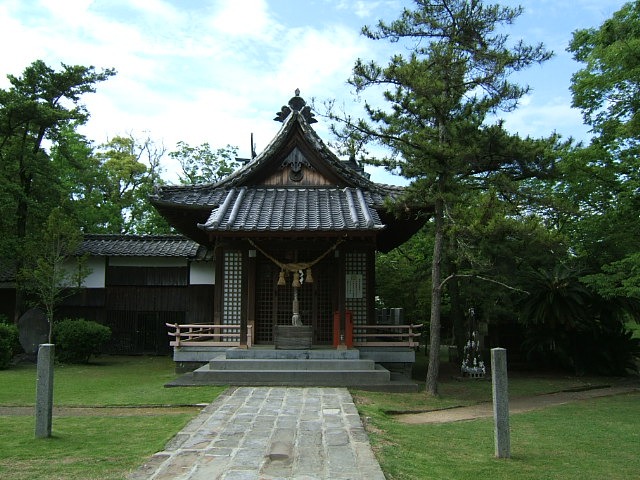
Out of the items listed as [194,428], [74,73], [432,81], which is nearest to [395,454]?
[194,428]

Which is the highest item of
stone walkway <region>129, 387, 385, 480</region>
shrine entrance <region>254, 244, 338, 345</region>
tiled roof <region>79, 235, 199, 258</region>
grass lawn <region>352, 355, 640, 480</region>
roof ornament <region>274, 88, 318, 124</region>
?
roof ornament <region>274, 88, 318, 124</region>

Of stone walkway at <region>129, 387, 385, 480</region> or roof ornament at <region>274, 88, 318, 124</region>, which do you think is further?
roof ornament at <region>274, 88, 318, 124</region>

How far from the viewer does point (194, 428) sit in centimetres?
754

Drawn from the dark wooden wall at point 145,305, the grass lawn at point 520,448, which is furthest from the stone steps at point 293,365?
the dark wooden wall at point 145,305

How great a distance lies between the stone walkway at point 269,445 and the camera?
5590 mm

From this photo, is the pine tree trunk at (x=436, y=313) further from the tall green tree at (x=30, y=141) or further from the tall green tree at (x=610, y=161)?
the tall green tree at (x=30, y=141)

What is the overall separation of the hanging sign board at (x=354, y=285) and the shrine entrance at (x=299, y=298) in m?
0.46

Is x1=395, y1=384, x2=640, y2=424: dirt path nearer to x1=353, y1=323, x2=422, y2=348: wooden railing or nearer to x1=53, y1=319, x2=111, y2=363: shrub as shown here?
x1=353, y1=323, x2=422, y2=348: wooden railing

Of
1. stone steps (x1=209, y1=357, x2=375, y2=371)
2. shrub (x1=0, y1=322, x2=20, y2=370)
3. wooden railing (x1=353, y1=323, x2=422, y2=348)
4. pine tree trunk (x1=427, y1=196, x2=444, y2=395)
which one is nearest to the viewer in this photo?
pine tree trunk (x1=427, y1=196, x2=444, y2=395)

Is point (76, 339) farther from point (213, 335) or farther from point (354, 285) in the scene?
point (354, 285)

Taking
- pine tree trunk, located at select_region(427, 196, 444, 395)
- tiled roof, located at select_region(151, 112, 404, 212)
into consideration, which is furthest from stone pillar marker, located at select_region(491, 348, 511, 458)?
tiled roof, located at select_region(151, 112, 404, 212)

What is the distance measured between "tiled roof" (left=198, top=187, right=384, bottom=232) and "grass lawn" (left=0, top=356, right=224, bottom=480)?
4.12 meters

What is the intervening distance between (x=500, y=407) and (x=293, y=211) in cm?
881

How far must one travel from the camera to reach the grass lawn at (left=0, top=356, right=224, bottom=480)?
18.6ft
